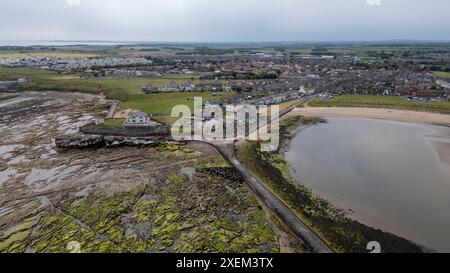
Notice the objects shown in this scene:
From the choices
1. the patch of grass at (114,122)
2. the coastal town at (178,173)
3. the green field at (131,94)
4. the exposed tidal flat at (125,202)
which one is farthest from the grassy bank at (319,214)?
the green field at (131,94)

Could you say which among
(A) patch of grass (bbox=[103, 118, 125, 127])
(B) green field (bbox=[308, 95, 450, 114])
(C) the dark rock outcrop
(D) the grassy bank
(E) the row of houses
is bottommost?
(D) the grassy bank

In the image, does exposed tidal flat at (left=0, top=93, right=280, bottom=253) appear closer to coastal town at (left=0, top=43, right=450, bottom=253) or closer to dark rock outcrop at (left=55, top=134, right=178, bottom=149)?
coastal town at (left=0, top=43, right=450, bottom=253)

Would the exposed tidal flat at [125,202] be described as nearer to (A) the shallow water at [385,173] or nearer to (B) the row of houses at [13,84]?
(A) the shallow water at [385,173]

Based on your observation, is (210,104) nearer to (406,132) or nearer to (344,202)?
(406,132)

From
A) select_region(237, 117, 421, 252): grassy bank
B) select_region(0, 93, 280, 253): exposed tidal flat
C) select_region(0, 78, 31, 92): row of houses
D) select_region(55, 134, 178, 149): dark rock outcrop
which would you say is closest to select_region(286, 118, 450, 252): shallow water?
select_region(237, 117, 421, 252): grassy bank

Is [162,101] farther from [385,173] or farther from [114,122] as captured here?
[385,173]

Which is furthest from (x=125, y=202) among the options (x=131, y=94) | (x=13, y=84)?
(x=13, y=84)

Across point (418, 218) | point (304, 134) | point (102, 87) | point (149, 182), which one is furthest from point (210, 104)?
point (418, 218)
